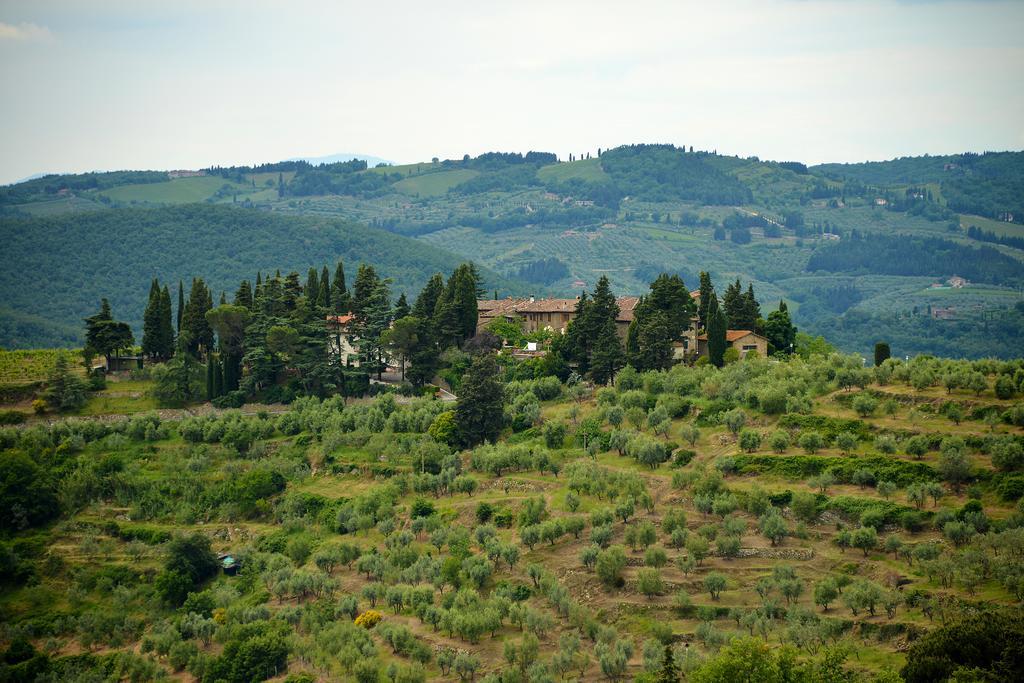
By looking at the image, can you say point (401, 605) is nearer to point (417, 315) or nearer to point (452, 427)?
point (452, 427)

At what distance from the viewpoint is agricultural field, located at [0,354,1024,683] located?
4675cm

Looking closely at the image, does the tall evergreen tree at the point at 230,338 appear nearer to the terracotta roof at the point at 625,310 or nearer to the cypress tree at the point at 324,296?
the cypress tree at the point at 324,296

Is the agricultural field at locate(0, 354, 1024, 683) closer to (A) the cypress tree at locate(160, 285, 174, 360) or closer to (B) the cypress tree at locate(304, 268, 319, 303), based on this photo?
(A) the cypress tree at locate(160, 285, 174, 360)

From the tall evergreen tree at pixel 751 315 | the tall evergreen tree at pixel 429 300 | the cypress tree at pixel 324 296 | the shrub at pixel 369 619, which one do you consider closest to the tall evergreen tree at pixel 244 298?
the cypress tree at pixel 324 296

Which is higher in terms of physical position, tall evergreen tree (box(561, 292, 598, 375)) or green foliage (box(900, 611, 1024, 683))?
tall evergreen tree (box(561, 292, 598, 375))

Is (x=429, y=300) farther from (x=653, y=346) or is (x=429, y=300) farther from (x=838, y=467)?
(x=838, y=467)

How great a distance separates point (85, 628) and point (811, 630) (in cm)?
3575

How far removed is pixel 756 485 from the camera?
184ft

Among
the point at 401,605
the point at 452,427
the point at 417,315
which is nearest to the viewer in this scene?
the point at 401,605

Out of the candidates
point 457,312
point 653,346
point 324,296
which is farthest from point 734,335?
point 324,296

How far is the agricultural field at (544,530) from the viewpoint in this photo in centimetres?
4675

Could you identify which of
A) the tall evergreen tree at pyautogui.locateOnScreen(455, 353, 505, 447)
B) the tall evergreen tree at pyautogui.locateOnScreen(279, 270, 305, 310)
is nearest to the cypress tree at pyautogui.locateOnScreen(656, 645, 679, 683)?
the tall evergreen tree at pyautogui.locateOnScreen(455, 353, 505, 447)

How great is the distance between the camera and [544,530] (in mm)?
55062

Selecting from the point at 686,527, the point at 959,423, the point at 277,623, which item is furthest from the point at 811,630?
the point at 277,623
